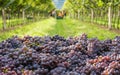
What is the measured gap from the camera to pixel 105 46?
549 cm

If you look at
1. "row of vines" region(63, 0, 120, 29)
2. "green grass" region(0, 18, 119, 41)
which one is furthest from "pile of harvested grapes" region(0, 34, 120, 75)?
"row of vines" region(63, 0, 120, 29)

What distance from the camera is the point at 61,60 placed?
14.8ft

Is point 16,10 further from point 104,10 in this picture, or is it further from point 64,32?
point 64,32

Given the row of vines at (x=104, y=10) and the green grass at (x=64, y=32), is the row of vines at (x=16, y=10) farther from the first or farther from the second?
the row of vines at (x=104, y=10)

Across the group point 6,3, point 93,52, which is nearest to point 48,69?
point 93,52

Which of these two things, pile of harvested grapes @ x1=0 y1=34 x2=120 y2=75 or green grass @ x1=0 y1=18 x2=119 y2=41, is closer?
pile of harvested grapes @ x1=0 y1=34 x2=120 y2=75

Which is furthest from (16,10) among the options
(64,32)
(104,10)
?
(64,32)

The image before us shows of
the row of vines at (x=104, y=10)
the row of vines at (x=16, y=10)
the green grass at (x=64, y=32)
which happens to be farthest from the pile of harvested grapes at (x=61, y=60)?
the row of vines at (x=16, y=10)

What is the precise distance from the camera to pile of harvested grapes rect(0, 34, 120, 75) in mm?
3975

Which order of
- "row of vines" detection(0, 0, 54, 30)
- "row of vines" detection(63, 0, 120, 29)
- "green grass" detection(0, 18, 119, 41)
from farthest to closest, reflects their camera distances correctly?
"row of vines" detection(0, 0, 54, 30)
"row of vines" detection(63, 0, 120, 29)
"green grass" detection(0, 18, 119, 41)

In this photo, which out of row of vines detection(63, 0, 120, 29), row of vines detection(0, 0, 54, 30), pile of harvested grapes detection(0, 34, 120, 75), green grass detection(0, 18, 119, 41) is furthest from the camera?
row of vines detection(0, 0, 54, 30)

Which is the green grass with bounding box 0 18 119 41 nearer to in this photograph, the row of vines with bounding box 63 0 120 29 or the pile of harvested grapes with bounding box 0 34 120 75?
the row of vines with bounding box 63 0 120 29

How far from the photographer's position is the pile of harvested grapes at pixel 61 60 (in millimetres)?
3975

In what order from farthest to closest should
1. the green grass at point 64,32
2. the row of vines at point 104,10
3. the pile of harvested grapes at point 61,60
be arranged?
the row of vines at point 104,10, the green grass at point 64,32, the pile of harvested grapes at point 61,60
